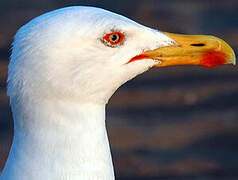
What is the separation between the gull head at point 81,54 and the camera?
158 cm

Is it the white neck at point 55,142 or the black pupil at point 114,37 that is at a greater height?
the black pupil at point 114,37

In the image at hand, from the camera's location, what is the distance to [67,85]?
160 centimetres

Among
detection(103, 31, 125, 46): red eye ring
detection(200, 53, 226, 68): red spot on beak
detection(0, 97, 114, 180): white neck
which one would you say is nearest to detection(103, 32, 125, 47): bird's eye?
detection(103, 31, 125, 46): red eye ring

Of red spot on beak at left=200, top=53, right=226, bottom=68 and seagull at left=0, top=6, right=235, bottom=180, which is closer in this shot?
seagull at left=0, top=6, right=235, bottom=180

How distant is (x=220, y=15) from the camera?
3627mm

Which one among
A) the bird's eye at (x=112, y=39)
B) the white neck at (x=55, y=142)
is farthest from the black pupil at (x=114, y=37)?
the white neck at (x=55, y=142)

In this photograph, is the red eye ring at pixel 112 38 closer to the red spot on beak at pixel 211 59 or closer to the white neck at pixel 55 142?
the white neck at pixel 55 142

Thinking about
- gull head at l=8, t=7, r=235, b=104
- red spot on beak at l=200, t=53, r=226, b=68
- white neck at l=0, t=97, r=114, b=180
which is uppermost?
gull head at l=8, t=7, r=235, b=104

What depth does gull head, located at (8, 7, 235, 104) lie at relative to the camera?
158cm

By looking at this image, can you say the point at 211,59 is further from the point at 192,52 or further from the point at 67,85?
the point at 67,85

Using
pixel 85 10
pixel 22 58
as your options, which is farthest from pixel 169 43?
pixel 22 58

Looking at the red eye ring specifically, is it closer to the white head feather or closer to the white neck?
the white head feather

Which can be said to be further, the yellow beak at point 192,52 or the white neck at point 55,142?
the yellow beak at point 192,52

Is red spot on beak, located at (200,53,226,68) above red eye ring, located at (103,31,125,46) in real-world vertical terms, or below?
below
